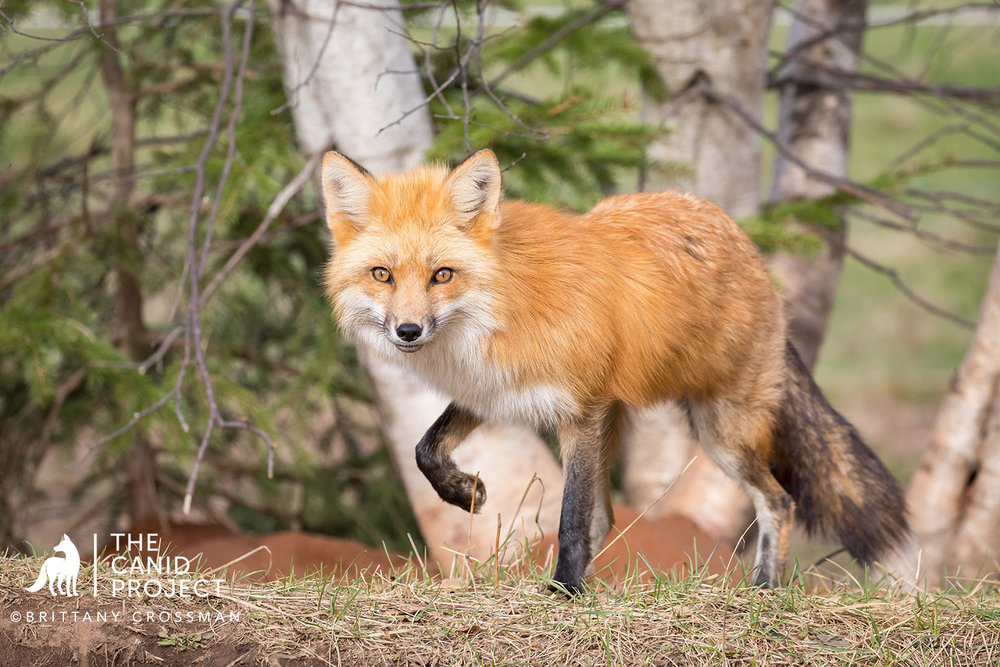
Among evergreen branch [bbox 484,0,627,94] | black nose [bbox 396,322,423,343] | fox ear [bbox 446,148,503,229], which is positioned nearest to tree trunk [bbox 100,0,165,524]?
evergreen branch [bbox 484,0,627,94]

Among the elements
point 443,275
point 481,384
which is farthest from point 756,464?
point 443,275

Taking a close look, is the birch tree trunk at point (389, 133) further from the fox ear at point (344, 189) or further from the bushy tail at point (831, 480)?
the fox ear at point (344, 189)

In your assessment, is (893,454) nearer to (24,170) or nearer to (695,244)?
(695,244)

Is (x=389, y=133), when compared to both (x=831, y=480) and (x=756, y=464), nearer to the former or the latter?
(x=756, y=464)

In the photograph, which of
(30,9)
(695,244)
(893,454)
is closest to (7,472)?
(30,9)

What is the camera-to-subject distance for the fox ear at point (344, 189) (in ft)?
10.9

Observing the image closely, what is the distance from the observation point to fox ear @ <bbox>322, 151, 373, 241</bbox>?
3322 mm

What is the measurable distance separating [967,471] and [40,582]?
5378mm

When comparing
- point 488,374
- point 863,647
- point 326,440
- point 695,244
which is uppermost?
point 695,244

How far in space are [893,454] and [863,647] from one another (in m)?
9.61

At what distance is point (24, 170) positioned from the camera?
5.88m

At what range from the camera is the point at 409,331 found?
9.93 feet

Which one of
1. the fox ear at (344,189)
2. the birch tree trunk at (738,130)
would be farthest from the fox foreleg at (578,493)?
the birch tree trunk at (738,130)
